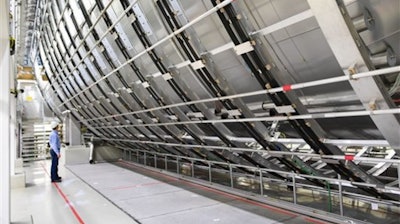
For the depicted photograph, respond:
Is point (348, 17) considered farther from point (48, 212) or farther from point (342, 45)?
point (48, 212)

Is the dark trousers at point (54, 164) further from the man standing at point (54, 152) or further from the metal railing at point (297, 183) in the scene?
the metal railing at point (297, 183)

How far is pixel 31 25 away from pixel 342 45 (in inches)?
394

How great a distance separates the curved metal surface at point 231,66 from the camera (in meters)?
2.51

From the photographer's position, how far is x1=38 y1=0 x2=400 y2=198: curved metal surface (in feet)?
8.24

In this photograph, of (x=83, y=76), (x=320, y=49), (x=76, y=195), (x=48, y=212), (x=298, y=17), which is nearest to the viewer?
(x=298, y=17)

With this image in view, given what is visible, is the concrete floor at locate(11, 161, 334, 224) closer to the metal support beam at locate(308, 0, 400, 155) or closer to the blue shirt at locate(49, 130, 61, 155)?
the blue shirt at locate(49, 130, 61, 155)

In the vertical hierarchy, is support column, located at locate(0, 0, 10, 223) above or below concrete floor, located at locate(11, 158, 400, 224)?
above

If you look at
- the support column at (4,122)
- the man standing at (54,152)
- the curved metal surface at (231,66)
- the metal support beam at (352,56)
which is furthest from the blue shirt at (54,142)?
the metal support beam at (352,56)

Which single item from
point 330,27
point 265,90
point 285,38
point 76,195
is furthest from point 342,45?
point 76,195

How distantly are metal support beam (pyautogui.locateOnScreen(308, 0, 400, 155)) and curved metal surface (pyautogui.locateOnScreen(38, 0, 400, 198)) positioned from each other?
0.17 ft

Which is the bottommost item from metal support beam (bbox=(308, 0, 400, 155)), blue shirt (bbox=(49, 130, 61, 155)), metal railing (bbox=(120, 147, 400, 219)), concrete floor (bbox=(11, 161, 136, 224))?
concrete floor (bbox=(11, 161, 136, 224))

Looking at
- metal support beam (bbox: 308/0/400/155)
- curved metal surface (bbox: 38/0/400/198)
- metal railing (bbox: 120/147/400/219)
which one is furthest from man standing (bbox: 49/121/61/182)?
metal support beam (bbox: 308/0/400/155)

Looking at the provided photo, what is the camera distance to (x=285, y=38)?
2.67m

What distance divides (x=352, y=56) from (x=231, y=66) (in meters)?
1.44
